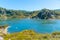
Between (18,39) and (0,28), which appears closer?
(18,39)

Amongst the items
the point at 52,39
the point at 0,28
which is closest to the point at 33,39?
the point at 52,39

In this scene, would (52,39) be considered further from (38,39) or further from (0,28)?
(0,28)

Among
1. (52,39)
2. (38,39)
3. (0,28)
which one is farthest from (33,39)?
(0,28)

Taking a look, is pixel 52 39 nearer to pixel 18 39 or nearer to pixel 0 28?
pixel 18 39

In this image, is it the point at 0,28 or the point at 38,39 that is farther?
the point at 0,28

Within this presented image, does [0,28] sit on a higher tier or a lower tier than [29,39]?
lower

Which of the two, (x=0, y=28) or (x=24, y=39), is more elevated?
(x=24, y=39)

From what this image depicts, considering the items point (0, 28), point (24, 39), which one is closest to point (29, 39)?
point (24, 39)

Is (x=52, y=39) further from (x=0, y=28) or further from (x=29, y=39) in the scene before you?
(x=0, y=28)
